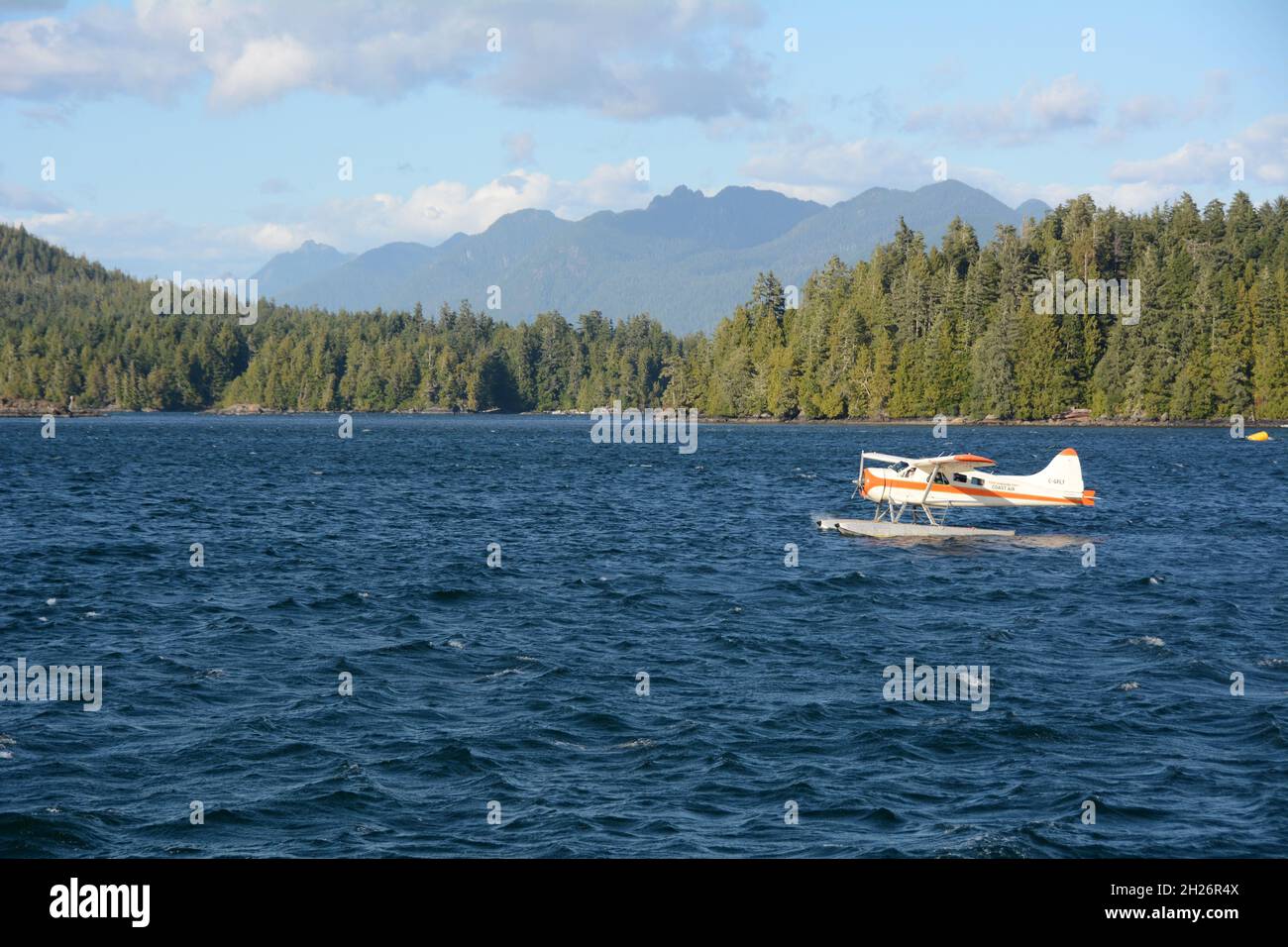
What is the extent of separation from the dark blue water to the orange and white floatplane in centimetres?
217

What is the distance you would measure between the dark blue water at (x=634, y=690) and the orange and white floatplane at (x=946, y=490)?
7.11 feet

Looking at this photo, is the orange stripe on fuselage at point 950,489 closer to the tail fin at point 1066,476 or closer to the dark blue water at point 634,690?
the tail fin at point 1066,476

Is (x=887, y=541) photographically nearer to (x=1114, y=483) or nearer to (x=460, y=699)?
(x=460, y=699)

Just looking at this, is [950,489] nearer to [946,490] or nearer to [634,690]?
[946,490]

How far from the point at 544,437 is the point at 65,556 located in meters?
122

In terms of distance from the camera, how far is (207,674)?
24.1 meters

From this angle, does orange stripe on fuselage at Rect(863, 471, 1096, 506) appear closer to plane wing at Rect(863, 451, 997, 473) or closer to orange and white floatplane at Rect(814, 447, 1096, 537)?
orange and white floatplane at Rect(814, 447, 1096, 537)

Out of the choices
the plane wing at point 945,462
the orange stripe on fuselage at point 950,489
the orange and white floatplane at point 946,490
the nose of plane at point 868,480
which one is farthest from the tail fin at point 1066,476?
the nose of plane at point 868,480

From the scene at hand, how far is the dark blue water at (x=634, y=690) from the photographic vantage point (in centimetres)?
1602

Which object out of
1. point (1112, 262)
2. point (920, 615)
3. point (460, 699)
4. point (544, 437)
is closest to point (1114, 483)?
point (920, 615)

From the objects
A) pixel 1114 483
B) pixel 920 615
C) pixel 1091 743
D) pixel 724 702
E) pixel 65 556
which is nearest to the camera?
pixel 1091 743

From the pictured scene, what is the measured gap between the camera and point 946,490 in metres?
50.2

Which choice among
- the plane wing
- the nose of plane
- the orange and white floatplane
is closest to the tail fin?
the orange and white floatplane

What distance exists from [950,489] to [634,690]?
3057 centimetres
